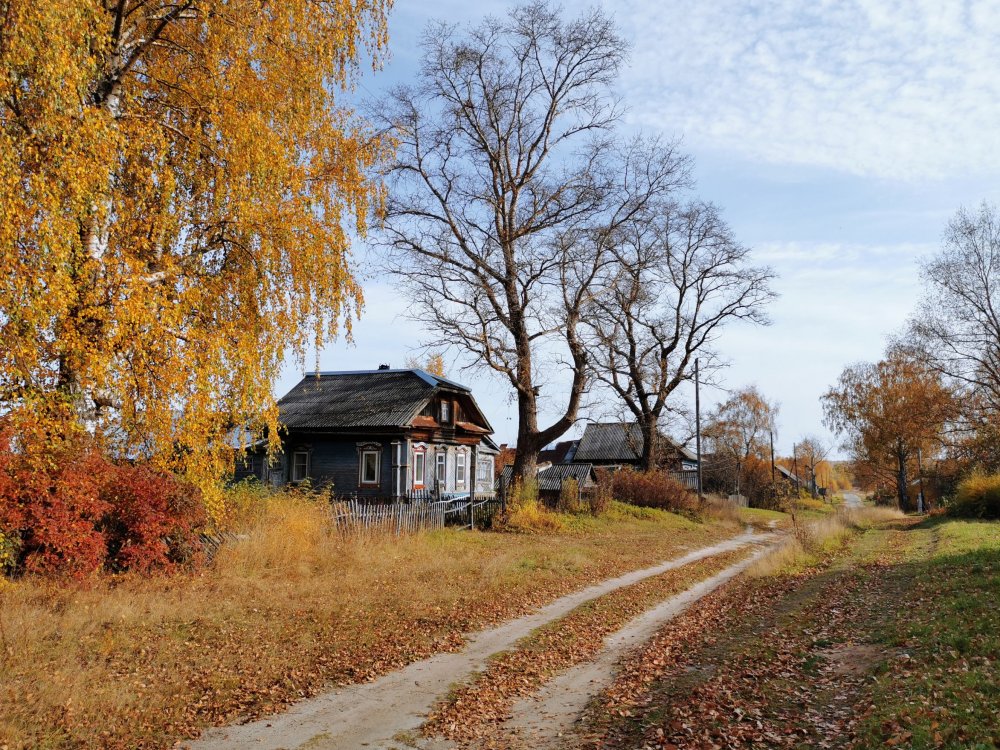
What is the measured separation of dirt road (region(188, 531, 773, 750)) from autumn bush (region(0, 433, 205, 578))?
190 inches

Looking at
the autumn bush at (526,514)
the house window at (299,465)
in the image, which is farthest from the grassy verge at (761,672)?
the house window at (299,465)

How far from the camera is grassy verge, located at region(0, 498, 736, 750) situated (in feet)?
23.3

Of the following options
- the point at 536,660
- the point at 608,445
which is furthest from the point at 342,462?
the point at 608,445

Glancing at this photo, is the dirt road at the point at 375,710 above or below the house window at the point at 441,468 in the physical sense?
below

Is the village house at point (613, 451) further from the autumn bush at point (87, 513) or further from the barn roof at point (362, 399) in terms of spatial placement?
the autumn bush at point (87, 513)

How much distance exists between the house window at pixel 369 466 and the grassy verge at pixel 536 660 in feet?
51.7

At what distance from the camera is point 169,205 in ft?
37.1

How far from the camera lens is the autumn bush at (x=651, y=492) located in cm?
3619

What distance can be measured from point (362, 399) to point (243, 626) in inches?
851

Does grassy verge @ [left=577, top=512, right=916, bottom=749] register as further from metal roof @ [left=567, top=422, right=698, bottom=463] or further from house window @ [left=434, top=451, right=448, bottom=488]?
metal roof @ [left=567, top=422, right=698, bottom=463]

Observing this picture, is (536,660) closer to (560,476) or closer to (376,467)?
(376,467)

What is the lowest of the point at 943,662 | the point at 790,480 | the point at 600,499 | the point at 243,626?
the point at 790,480

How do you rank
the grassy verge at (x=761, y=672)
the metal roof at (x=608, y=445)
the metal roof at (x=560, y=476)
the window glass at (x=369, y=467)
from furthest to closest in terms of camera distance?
the metal roof at (x=608, y=445), the metal roof at (x=560, y=476), the window glass at (x=369, y=467), the grassy verge at (x=761, y=672)

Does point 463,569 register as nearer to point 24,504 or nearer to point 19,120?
point 24,504
